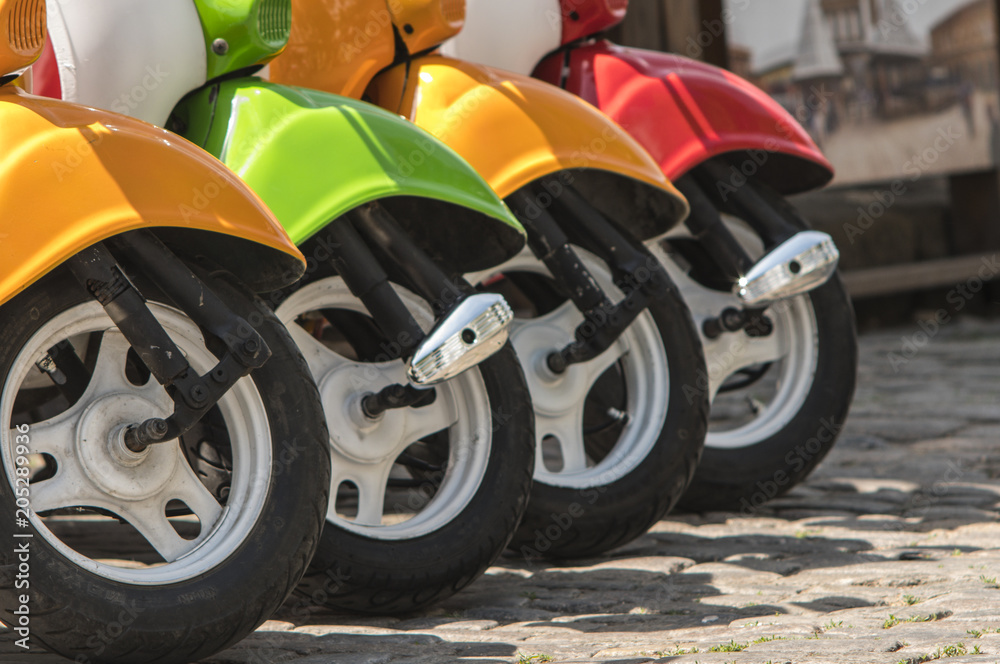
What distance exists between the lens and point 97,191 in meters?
2.06

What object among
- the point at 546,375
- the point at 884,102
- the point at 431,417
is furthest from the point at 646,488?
the point at 884,102

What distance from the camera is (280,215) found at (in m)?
2.44

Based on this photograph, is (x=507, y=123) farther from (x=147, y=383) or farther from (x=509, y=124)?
(x=147, y=383)

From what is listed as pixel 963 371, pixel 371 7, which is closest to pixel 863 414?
pixel 963 371

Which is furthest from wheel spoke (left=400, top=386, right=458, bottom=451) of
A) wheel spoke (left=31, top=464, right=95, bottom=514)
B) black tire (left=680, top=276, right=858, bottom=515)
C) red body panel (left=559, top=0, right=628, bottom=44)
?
red body panel (left=559, top=0, right=628, bottom=44)

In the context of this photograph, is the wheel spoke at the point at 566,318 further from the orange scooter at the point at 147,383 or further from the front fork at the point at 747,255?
the orange scooter at the point at 147,383

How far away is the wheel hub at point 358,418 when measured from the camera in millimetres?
2689

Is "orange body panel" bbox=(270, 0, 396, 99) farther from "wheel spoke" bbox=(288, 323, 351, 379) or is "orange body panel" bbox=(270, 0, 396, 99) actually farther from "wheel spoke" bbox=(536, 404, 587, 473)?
"wheel spoke" bbox=(536, 404, 587, 473)

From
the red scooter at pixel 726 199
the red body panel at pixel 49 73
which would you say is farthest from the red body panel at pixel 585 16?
the red body panel at pixel 49 73

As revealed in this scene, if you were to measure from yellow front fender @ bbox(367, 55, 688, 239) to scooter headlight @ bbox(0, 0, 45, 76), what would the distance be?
1.02 meters

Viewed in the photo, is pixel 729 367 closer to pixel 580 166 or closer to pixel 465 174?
pixel 580 166

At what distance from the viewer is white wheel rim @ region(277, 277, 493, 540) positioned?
268 cm

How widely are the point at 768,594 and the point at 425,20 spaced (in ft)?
5.13

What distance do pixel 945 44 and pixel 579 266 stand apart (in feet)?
18.9
